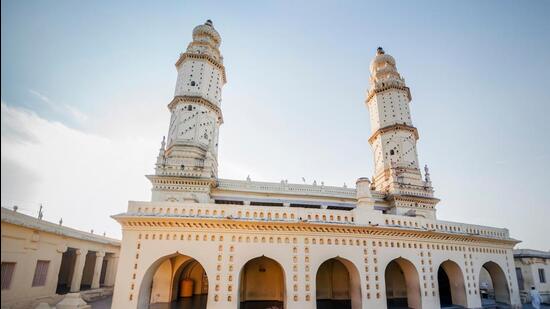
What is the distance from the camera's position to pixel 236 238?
13.9m

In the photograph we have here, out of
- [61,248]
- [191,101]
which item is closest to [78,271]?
[61,248]

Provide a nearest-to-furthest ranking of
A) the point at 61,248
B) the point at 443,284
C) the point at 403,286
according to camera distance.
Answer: the point at 61,248 < the point at 403,286 < the point at 443,284

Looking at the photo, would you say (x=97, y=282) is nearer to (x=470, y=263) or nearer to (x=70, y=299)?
(x=70, y=299)

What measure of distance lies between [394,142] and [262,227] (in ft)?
73.4

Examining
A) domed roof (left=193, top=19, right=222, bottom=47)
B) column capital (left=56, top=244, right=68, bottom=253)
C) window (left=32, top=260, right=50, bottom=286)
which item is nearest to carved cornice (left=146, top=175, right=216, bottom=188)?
column capital (left=56, top=244, right=68, bottom=253)

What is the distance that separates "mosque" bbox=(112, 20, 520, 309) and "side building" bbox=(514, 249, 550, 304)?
6227 mm

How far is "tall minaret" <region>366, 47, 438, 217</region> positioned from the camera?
2850 cm

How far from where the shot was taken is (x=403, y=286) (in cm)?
2031

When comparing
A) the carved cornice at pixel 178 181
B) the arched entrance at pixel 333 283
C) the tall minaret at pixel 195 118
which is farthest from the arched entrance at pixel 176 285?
the arched entrance at pixel 333 283

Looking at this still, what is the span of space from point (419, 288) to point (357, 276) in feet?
12.1

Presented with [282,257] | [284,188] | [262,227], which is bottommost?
[282,257]

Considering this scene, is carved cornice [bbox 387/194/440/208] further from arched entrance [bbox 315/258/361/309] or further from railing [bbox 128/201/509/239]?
arched entrance [bbox 315/258/361/309]

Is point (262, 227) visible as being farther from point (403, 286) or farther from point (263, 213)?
point (403, 286)

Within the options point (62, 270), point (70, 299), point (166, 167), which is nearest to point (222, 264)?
point (70, 299)
